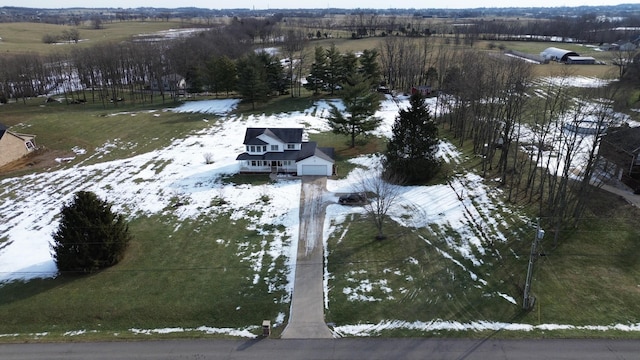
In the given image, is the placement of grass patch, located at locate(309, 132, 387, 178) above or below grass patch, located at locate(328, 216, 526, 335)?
above

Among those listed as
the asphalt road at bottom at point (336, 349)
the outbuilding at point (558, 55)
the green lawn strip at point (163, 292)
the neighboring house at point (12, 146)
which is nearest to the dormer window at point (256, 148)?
the green lawn strip at point (163, 292)

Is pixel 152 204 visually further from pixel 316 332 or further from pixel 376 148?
pixel 376 148

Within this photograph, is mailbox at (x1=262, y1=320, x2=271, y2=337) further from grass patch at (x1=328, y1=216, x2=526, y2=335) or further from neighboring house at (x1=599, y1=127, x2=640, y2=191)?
neighboring house at (x1=599, y1=127, x2=640, y2=191)

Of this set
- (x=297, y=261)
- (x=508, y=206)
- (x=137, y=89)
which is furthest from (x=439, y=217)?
(x=137, y=89)

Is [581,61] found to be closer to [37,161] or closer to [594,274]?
[594,274]

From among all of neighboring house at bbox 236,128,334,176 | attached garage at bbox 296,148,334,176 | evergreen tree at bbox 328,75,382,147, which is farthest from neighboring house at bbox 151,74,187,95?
attached garage at bbox 296,148,334,176
